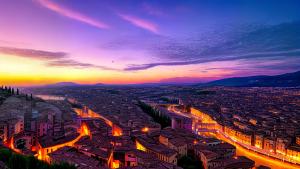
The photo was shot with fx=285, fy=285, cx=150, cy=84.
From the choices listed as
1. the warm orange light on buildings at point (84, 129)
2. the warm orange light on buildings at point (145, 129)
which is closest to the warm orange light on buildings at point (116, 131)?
the warm orange light on buildings at point (145, 129)

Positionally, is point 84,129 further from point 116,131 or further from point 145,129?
point 145,129

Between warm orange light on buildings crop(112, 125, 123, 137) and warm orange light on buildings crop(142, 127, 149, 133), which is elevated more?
warm orange light on buildings crop(142, 127, 149, 133)

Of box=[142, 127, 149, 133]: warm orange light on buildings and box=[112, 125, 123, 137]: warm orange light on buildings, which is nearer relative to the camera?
box=[142, 127, 149, 133]: warm orange light on buildings

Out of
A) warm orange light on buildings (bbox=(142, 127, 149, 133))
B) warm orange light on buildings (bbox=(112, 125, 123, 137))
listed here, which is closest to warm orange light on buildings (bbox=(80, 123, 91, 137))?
warm orange light on buildings (bbox=(112, 125, 123, 137))

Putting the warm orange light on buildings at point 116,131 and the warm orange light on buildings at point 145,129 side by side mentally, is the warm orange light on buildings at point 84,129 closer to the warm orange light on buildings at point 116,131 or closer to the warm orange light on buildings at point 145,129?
the warm orange light on buildings at point 116,131

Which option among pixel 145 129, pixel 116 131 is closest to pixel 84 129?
pixel 116 131

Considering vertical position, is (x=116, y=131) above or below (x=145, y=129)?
below

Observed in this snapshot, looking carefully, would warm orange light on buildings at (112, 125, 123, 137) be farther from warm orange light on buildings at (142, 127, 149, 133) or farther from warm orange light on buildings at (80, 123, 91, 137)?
warm orange light on buildings at (80, 123, 91, 137)

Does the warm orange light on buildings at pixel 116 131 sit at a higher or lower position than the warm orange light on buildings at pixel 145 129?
lower

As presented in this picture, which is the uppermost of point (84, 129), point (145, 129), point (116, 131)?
point (145, 129)

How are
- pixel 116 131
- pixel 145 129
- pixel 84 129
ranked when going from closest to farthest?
pixel 145 129 < pixel 84 129 < pixel 116 131

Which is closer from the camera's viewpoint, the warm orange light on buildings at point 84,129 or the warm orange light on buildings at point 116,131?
the warm orange light on buildings at point 84,129
